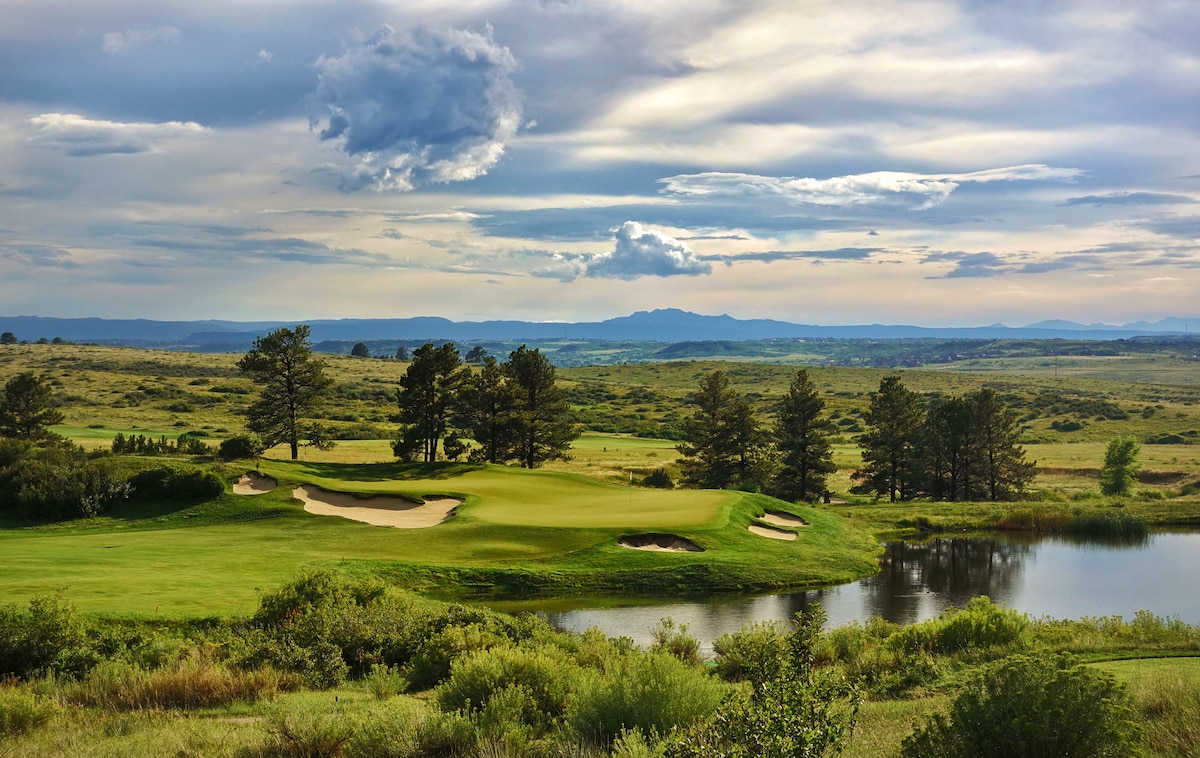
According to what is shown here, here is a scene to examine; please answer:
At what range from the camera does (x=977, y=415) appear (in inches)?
2339

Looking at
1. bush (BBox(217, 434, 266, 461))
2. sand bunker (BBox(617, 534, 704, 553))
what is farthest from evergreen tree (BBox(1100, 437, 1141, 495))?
bush (BBox(217, 434, 266, 461))

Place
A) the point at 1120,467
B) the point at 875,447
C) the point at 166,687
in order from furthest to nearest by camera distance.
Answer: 1. the point at 1120,467
2. the point at 875,447
3. the point at 166,687

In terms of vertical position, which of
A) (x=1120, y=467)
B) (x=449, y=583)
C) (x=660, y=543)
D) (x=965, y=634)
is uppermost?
(x=965, y=634)

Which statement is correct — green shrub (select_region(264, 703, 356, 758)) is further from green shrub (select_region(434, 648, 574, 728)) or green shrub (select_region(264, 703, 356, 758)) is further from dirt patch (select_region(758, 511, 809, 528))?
dirt patch (select_region(758, 511, 809, 528))

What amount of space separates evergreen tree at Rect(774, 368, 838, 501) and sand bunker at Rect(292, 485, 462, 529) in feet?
84.6

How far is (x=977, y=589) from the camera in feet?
110

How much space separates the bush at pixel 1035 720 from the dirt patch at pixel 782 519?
3216 cm

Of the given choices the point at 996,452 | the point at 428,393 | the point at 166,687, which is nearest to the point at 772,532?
the point at 428,393

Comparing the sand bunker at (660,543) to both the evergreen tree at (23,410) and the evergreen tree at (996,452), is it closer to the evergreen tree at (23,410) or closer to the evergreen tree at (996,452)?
the evergreen tree at (996,452)

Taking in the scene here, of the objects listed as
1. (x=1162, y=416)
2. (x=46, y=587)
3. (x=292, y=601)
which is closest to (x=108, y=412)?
(x=46, y=587)

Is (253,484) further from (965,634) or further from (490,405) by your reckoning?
(965,634)

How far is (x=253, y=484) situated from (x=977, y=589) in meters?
32.1

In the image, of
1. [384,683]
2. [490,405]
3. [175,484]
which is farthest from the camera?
[490,405]

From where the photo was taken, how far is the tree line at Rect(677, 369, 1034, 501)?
56.3 meters
